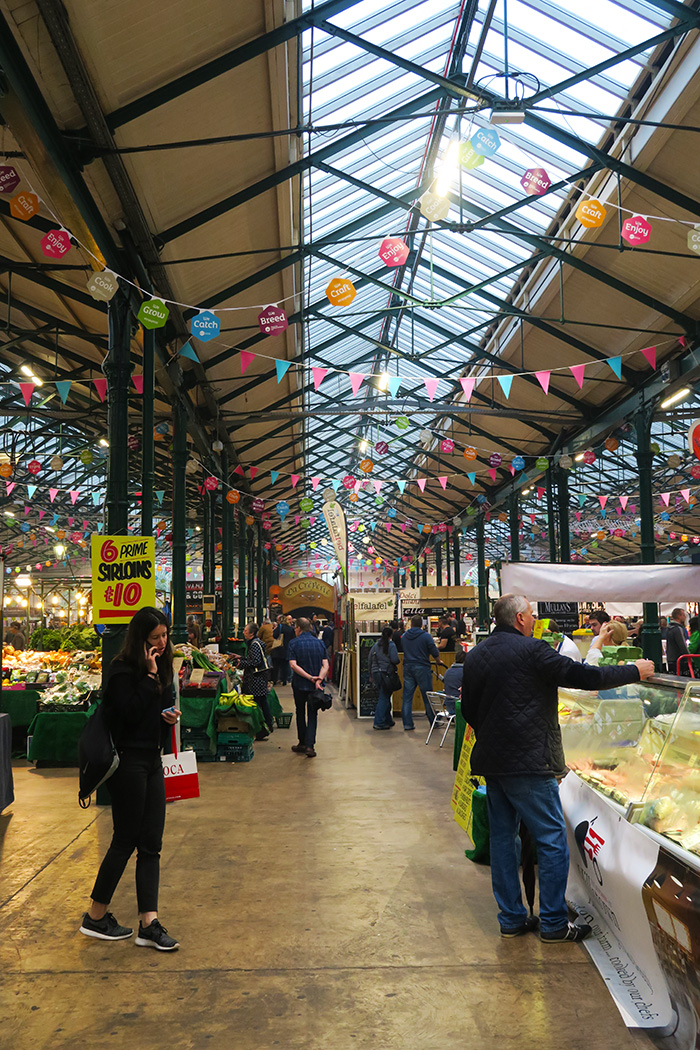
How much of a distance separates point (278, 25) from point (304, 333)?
762cm

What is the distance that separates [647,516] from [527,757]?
10114mm

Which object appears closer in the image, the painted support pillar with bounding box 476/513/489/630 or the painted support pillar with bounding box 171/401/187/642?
the painted support pillar with bounding box 171/401/187/642

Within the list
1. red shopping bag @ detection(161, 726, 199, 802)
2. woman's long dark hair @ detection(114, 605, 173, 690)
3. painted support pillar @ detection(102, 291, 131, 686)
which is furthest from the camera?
painted support pillar @ detection(102, 291, 131, 686)

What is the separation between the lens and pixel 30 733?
911 centimetres

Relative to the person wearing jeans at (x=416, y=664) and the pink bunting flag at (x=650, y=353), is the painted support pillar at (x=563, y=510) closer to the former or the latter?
the pink bunting flag at (x=650, y=353)

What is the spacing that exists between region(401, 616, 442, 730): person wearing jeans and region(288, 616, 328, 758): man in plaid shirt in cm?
260

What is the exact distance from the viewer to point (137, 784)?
3.90 metres

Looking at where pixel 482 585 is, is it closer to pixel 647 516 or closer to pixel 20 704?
pixel 647 516

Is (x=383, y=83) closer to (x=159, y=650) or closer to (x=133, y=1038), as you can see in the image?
(x=159, y=650)

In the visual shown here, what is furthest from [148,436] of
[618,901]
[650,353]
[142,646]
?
[650,353]

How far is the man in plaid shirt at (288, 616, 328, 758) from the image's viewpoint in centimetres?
931

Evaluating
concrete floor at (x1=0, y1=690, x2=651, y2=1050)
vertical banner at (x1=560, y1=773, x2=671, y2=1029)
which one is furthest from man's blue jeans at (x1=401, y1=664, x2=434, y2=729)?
vertical banner at (x1=560, y1=773, x2=671, y2=1029)

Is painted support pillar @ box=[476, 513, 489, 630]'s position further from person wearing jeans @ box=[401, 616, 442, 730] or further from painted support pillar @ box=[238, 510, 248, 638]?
person wearing jeans @ box=[401, 616, 442, 730]

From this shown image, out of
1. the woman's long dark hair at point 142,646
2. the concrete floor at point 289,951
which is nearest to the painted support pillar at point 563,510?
the concrete floor at point 289,951
